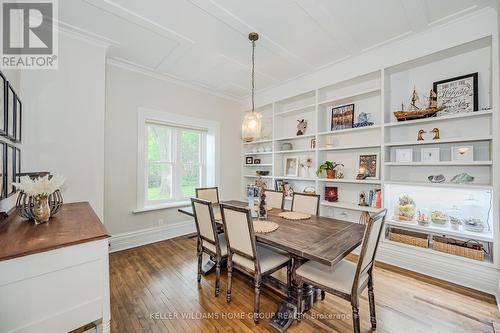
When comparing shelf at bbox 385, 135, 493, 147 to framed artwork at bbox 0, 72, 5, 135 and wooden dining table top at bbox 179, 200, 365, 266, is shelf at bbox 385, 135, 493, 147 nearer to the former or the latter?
wooden dining table top at bbox 179, 200, 365, 266

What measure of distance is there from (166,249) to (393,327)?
296 centimetres

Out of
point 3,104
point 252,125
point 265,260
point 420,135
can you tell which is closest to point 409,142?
point 420,135

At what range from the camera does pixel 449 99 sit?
2547 mm

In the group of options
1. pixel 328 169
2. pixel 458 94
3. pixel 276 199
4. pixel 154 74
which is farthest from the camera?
pixel 154 74

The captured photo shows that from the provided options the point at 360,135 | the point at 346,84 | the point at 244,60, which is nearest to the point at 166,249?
the point at 244,60

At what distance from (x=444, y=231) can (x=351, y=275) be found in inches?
65.2

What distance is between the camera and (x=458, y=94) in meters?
2.50

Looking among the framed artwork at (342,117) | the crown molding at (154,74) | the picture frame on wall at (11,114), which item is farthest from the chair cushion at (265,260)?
the crown molding at (154,74)

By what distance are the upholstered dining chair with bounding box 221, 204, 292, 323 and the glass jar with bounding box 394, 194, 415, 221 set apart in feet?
6.10

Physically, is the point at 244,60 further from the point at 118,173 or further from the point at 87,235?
the point at 87,235

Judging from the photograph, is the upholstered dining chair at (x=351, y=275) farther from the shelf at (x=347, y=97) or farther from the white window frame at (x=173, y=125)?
the white window frame at (x=173, y=125)

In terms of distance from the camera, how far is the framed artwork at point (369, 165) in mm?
3102

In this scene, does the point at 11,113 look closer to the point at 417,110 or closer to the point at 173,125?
the point at 173,125

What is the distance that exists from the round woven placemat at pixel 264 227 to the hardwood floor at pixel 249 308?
711 millimetres
